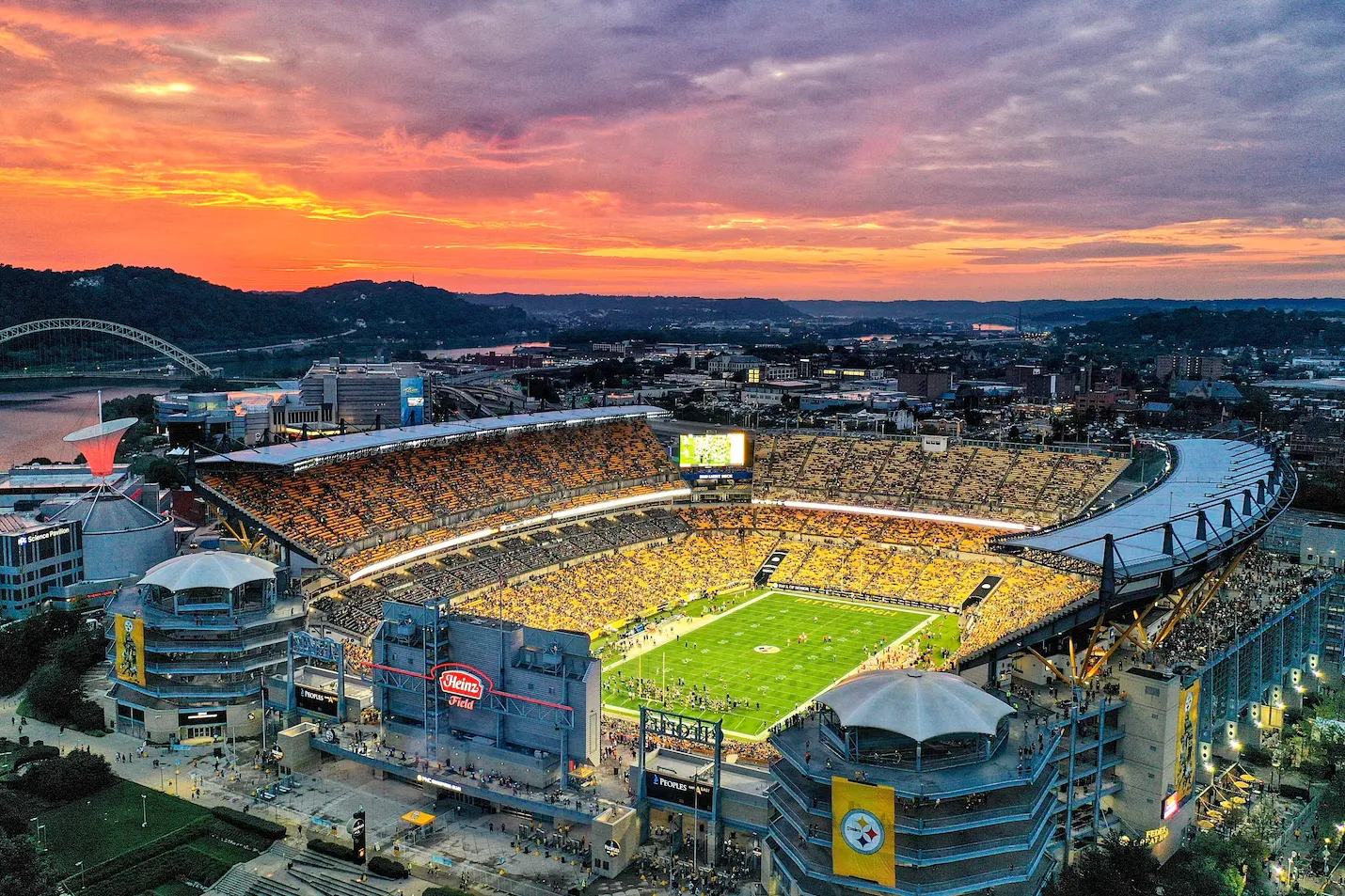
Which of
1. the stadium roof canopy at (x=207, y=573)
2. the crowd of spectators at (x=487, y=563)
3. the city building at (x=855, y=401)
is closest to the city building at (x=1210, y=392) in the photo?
the city building at (x=855, y=401)

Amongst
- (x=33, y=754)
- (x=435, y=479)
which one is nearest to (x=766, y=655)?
(x=435, y=479)

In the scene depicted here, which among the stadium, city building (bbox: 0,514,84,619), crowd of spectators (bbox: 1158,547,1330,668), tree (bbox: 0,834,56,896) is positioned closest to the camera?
tree (bbox: 0,834,56,896)

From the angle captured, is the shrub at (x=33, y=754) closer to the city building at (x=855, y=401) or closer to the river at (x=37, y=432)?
the river at (x=37, y=432)

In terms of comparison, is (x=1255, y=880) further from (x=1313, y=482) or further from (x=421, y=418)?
(x=421, y=418)

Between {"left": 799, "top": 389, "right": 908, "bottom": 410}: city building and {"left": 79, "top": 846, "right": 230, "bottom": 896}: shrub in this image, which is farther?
{"left": 799, "top": 389, "right": 908, "bottom": 410}: city building

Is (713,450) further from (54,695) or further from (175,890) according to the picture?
(175,890)

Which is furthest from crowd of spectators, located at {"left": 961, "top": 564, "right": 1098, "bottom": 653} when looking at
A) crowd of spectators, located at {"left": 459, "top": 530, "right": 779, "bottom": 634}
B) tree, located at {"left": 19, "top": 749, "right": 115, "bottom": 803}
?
tree, located at {"left": 19, "top": 749, "right": 115, "bottom": 803}

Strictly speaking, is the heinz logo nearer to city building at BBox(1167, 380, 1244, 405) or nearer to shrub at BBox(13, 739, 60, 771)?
shrub at BBox(13, 739, 60, 771)
